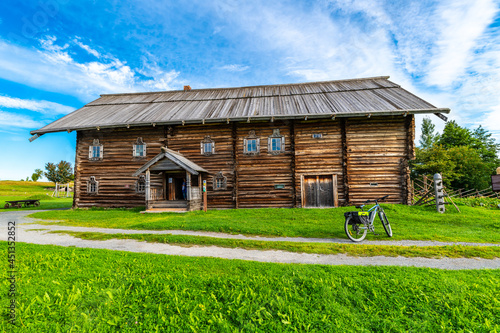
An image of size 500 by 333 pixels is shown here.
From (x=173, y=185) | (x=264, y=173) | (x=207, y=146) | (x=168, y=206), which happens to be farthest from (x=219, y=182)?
(x=168, y=206)

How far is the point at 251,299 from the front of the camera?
3.98 m

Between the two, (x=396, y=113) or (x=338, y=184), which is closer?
(x=396, y=113)

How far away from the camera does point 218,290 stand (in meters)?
4.21

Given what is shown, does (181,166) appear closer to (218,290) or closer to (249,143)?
(249,143)

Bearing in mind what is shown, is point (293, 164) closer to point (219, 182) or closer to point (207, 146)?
point (219, 182)

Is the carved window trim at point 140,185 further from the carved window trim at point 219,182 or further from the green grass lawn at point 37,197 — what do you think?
the green grass lawn at point 37,197

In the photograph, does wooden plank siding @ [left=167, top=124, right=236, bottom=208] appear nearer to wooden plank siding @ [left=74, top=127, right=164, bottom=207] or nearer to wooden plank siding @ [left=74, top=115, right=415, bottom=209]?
wooden plank siding @ [left=74, top=115, right=415, bottom=209]

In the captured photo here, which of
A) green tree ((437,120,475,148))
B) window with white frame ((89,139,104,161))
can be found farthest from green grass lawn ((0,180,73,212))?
green tree ((437,120,475,148))

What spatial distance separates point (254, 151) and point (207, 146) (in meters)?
3.60

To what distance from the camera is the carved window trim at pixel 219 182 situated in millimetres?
16578

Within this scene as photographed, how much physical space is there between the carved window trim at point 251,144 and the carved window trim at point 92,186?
12064 millimetres

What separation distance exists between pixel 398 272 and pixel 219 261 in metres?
4.03

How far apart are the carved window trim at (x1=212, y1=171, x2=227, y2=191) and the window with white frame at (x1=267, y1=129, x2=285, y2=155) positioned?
392 cm

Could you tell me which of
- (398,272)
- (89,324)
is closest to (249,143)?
(398,272)
